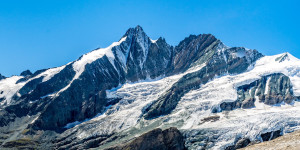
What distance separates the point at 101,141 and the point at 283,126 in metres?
112

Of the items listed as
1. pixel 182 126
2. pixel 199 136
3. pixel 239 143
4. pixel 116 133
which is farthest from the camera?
pixel 116 133

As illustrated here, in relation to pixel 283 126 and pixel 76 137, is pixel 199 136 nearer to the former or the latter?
pixel 283 126

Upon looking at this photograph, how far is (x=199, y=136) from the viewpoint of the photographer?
163 m

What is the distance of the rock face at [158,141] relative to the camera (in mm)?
150375

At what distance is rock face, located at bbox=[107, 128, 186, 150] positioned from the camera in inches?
5920

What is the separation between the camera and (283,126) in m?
156

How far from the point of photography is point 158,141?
153 metres

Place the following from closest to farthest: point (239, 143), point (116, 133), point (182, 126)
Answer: point (239, 143)
point (182, 126)
point (116, 133)

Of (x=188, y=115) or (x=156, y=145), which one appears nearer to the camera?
(x=156, y=145)

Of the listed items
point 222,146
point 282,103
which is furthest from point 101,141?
point 282,103

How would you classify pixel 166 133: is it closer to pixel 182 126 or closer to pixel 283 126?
pixel 182 126

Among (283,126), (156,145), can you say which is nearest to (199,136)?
(156,145)

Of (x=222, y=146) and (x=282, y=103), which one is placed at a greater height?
(x=282, y=103)

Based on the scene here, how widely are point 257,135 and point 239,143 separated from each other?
11.6 metres
